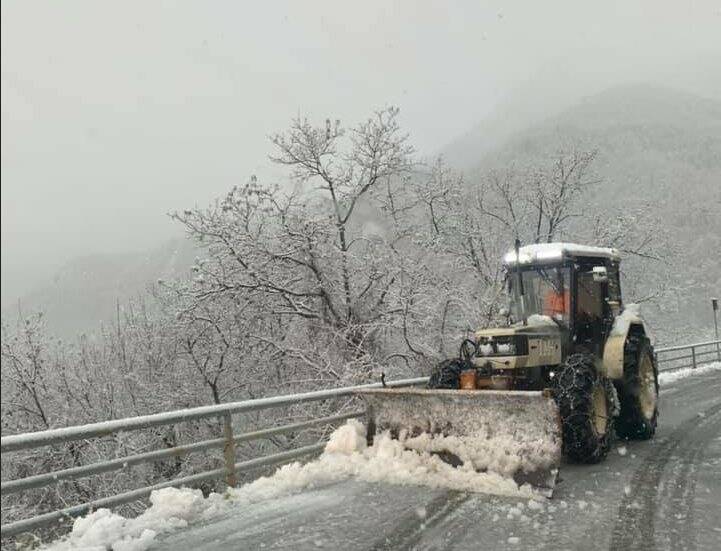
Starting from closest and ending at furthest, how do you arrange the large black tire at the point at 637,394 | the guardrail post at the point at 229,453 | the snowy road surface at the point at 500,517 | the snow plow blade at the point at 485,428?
the snowy road surface at the point at 500,517 < the snow plow blade at the point at 485,428 < the guardrail post at the point at 229,453 < the large black tire at the point at 637,394

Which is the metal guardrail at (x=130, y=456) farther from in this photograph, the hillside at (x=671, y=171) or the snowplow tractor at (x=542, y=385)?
the hillside at (x=671, y=171)

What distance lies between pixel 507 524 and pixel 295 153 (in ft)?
43.3

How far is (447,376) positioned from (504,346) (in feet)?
3.43

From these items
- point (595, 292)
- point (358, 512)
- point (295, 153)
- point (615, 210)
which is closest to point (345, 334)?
point (295, 153)

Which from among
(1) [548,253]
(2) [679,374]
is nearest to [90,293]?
(2) [679,374]

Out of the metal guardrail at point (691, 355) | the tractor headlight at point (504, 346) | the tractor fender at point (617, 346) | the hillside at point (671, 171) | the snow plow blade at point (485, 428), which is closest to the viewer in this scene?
the snow plow blade at point (485, 428)

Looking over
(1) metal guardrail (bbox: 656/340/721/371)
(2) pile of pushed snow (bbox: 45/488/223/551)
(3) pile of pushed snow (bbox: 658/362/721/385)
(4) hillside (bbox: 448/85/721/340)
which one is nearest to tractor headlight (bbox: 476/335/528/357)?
(2) pile of pushed snow (bbox: 45/488/223/551)

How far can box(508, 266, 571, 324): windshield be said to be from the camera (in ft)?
27.1

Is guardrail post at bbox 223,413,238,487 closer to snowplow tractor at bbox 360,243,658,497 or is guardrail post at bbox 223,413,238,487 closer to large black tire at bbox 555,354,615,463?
snowplow tractor at bbox 360,243,658,497

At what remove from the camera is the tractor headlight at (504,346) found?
752 cm

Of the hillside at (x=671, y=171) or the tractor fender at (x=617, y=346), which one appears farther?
the hillside at (x=671, y=171)

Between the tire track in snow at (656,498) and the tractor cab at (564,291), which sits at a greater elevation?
the tractor cab at (564,291)

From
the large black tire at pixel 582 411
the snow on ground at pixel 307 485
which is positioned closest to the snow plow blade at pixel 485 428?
the snow on ground at pixel 307 485

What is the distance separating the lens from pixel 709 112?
93.5m
